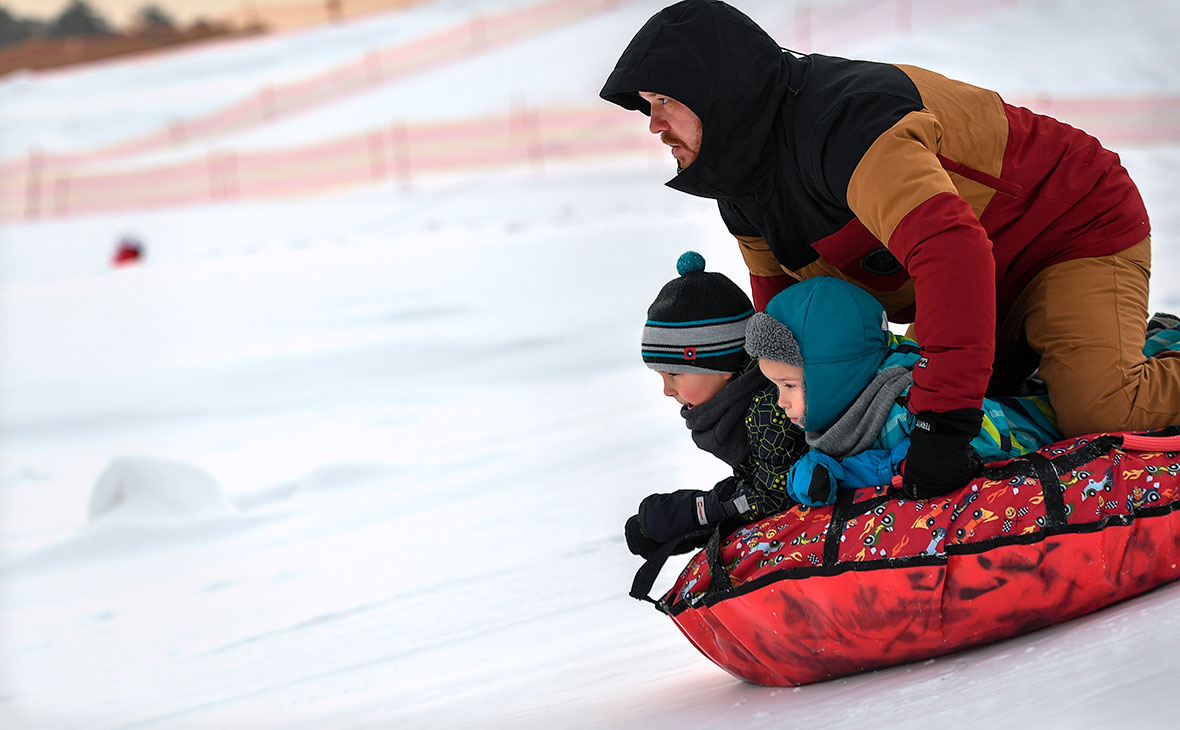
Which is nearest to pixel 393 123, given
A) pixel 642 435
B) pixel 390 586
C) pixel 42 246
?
pixel 42 246

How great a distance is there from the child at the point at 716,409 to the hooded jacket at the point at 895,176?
0.18 meters

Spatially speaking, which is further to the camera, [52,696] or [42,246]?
[42,246]

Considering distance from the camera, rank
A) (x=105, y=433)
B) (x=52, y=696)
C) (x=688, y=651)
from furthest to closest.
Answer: (x=105, y=433) < (x=52, y=696) < (x=688, y=651)

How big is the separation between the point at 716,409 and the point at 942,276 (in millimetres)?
431

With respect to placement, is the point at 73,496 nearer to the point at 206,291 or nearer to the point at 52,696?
the point at 52,696

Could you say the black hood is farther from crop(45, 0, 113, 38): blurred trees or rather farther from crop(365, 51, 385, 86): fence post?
crop(45, 0, 113, 38): blurred trees

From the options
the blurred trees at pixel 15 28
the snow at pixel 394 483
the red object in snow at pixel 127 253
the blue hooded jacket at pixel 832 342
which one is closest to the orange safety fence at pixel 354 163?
the snow at pixel 394 483

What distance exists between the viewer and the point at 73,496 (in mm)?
4383

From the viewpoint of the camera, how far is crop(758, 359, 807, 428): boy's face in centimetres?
175

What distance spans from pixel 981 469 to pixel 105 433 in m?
4.41

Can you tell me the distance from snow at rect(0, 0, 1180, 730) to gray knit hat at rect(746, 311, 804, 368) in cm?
→ 46

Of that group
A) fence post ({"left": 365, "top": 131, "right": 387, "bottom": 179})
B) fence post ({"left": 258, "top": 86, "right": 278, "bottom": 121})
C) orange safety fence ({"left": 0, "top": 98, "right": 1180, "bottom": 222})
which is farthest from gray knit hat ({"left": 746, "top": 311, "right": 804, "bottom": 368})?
fence post ({"left": 258, "top": 86, "right": 278, "bottom": 121})

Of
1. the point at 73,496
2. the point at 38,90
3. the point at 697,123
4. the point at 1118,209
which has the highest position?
the point at 697,123

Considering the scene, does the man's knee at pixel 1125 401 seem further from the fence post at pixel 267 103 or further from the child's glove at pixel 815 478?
the fence post at pixel 267 103
